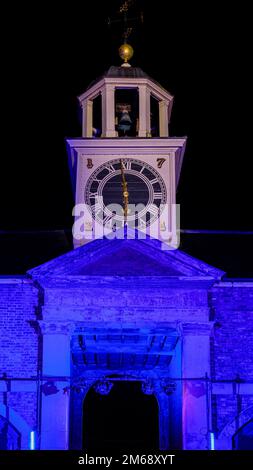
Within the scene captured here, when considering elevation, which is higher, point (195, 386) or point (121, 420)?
point (195, 386)

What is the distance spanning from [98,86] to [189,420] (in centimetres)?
968

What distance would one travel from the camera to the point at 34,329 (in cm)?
1906

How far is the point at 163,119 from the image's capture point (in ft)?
78.1

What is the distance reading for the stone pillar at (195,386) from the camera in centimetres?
1775

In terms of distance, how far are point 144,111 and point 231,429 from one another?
878cm

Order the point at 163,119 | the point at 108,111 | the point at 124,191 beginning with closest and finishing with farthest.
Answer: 1. the point at 124,191
2. the point at 108,111
3. the point at 163,119

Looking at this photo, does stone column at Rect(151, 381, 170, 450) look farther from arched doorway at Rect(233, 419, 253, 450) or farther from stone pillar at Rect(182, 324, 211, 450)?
stone pillar at Rect(182, 324, 211, 450)

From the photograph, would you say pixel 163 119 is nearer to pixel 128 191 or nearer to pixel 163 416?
pixel 128 191

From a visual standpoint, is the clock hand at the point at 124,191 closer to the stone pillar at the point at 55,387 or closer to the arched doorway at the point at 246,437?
the stone pillar at the point at 55,387

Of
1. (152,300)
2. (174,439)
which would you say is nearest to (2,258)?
(152,300)

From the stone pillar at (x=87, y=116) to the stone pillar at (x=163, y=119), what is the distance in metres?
1.83

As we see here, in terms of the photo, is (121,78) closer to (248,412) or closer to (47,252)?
(47,252)

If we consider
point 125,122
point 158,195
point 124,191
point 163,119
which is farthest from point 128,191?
point 163,119

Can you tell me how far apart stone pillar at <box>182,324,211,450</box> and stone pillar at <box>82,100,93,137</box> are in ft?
23.2
